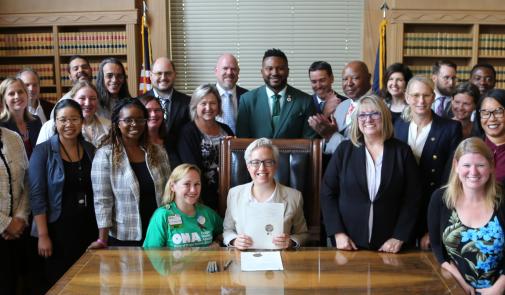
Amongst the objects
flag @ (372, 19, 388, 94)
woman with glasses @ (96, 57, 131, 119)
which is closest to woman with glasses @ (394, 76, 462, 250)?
woman with glasses @ (96, 57, 131, 119)

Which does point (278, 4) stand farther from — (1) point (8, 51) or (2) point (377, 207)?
(2) point (377, 207)

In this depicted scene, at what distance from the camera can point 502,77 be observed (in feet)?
19.9

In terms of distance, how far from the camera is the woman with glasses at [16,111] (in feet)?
11.2

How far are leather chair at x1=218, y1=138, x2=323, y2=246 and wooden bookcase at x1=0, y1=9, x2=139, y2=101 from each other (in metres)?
3.30

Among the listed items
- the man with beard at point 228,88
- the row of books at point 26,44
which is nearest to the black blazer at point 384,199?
the man with beard at point 228,88

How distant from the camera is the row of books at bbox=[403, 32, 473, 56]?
5.91 metres

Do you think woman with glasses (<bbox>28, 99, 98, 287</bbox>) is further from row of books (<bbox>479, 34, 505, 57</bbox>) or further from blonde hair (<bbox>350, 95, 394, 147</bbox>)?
row of books (<bbox>479, 34, 505, 57</bbox>)

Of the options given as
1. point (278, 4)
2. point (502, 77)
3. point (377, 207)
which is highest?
point (278, 4)

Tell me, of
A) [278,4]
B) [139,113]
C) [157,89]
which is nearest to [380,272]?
[139,113]

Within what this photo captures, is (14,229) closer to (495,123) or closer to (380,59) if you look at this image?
(495,123)

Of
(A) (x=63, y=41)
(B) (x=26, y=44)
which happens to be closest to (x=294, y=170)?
(A) (x=63, y=41)

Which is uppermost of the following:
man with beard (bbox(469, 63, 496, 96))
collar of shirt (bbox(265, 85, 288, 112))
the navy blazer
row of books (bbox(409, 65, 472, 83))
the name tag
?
row of books (bbox(409, 65, 472, 83))

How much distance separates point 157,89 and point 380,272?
2356mm

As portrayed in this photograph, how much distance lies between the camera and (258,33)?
6301mm
